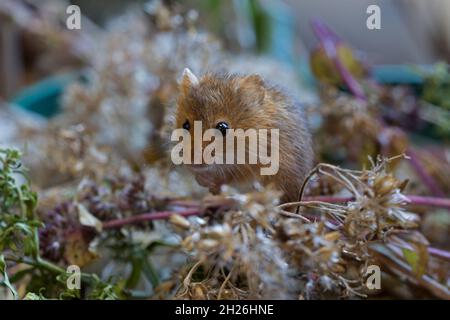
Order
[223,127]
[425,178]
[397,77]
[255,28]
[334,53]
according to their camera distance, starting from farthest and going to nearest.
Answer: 1. [255,28]
2. [397,77]
3. [334,53]
4. [425,178]
5. [223,127]

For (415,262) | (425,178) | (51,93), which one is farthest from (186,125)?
(51,93)

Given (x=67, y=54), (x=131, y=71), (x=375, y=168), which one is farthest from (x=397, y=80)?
(x=375, y=168)

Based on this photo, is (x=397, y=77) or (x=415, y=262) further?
(x=397, y=77)

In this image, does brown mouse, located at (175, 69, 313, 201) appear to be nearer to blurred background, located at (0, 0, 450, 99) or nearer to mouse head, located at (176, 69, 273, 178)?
mouse head, located at (176, 69, 273, 178)

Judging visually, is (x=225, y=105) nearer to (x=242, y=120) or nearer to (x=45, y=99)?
(x=242, y=120)

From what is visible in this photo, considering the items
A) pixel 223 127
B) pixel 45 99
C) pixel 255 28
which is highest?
pixel 255 28

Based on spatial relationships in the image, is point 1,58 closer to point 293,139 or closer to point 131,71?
point 131,71

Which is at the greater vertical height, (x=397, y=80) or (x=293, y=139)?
(x=397, y=80)

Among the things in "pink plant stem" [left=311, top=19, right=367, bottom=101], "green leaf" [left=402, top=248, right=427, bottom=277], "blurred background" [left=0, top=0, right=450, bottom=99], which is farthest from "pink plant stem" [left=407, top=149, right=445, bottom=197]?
"blurred background" [left=0, top=0, right=450, bottom=99]
